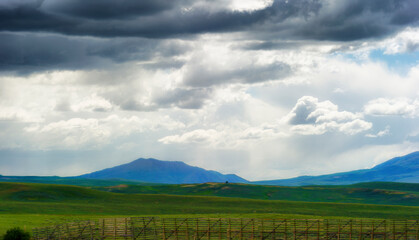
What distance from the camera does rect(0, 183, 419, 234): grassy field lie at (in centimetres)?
13035

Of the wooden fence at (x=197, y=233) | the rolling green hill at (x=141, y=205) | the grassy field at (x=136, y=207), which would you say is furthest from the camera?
the rolling green hill at (x=141, y=205)

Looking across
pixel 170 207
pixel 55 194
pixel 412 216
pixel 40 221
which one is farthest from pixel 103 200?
pixel 412 216

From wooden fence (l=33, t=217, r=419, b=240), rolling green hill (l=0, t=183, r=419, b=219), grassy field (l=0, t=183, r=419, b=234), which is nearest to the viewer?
wooden fence (l=33, t=217, r=419, b=240)

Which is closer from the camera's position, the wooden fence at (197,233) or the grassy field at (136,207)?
the wooden fence at (197,233)

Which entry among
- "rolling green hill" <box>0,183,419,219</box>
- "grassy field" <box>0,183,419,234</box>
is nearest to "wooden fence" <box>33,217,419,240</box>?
"grassy field" <box>0,183,419,234</box>

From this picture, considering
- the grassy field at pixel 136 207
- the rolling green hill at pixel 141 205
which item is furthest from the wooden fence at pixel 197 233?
the rolling green hill at pixel 141 205

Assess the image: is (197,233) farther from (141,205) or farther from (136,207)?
(141,205)

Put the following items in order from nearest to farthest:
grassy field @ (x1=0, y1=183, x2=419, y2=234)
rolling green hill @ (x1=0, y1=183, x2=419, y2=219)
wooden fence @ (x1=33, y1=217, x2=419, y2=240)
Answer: wooden fence @ (x1=33, y1=217, x2=419, y2=240) → grassy field @ (x1=0, y1=183, x2=419, y2=234) → rolling green hill @ (x1=0, y1=183, x2=419, y2=219)

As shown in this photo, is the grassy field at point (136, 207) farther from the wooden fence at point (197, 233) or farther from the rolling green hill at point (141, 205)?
the wooden fence at point (197, 233)

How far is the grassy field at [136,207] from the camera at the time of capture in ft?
428

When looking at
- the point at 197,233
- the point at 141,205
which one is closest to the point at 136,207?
the point at 141,205

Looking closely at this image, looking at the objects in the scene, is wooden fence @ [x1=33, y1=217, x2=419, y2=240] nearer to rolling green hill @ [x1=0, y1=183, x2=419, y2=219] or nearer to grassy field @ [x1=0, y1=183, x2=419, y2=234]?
grassy field @ [x1=0, y1=183, x2=419, y2=234]

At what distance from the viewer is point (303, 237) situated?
90375mm

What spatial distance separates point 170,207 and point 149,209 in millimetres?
9266
